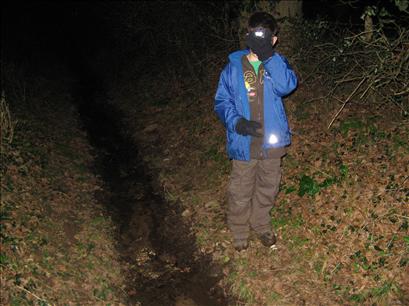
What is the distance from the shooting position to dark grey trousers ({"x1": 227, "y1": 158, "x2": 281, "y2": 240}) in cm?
469

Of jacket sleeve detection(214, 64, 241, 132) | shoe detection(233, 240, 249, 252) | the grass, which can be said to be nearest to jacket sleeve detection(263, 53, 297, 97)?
jacket sleeve detection(214, 64, 241, 132)

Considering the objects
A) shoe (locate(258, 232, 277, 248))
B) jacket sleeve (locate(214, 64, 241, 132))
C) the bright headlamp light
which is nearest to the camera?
jacket sleeve (locate(214, 64, 241, 132))

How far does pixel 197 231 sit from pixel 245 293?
1.40 m

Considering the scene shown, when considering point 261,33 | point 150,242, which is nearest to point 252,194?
point 150,242

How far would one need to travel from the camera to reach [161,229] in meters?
6.12

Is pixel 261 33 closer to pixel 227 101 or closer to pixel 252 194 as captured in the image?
pixel 227 101

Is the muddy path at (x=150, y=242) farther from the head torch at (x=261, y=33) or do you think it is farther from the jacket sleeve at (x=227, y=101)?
the head torch at (x=261, y=33)

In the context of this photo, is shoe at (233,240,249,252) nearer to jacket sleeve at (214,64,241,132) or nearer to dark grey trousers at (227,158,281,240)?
dark grey trousers at (227,158,281,240)

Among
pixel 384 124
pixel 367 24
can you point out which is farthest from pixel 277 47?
pixel 384 124

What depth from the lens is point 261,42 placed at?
4012 millimetres

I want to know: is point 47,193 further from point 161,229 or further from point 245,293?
point 245,293

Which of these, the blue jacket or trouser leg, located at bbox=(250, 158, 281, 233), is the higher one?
the blue jacket

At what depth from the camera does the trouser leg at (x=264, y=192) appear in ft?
15.4

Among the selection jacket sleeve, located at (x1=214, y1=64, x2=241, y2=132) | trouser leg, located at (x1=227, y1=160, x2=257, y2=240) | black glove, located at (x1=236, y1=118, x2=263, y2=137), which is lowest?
trouser leg, located at (x1=227, y1=160, x2=257, y2=240)
